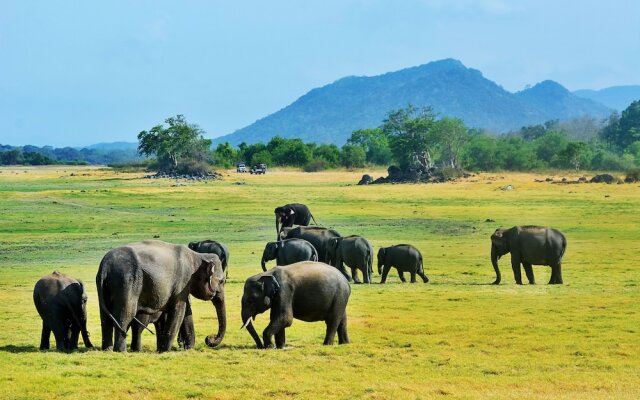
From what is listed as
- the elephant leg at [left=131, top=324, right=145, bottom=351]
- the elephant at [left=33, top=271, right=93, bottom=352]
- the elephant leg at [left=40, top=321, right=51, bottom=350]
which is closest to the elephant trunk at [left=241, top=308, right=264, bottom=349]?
the elephant leg at [left=131, top=324, right=145, bottom=351]

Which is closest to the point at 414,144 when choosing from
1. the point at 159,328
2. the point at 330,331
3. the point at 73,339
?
the point at 330,331

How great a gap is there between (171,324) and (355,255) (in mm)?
12469

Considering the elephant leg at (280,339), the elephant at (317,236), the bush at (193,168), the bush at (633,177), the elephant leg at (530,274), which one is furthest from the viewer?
the bush at (193,168)

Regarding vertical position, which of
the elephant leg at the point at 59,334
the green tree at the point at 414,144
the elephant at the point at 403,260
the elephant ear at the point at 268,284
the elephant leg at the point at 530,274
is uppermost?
the green tree at the point at 414,144

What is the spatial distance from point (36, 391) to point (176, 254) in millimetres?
3578

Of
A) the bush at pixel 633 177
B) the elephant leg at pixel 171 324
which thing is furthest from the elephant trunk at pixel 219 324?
the bush at pixel 633 177

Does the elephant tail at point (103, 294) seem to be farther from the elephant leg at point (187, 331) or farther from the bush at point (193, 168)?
the bush at point (193, 168)

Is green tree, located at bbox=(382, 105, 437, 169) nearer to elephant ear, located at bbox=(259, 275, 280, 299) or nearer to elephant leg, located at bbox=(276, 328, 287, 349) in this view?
elephant leg, located at bbox=(276, 328, 287, 349)

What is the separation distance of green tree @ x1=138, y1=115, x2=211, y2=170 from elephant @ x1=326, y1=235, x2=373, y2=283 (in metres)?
81.2

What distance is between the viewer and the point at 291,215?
3878 centimetres

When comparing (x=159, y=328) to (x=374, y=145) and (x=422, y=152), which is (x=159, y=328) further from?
(x=374, y=145)

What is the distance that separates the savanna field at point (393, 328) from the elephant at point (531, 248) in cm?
60

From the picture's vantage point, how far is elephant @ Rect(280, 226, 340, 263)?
29094 mm

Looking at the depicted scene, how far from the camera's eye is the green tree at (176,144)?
110 m
